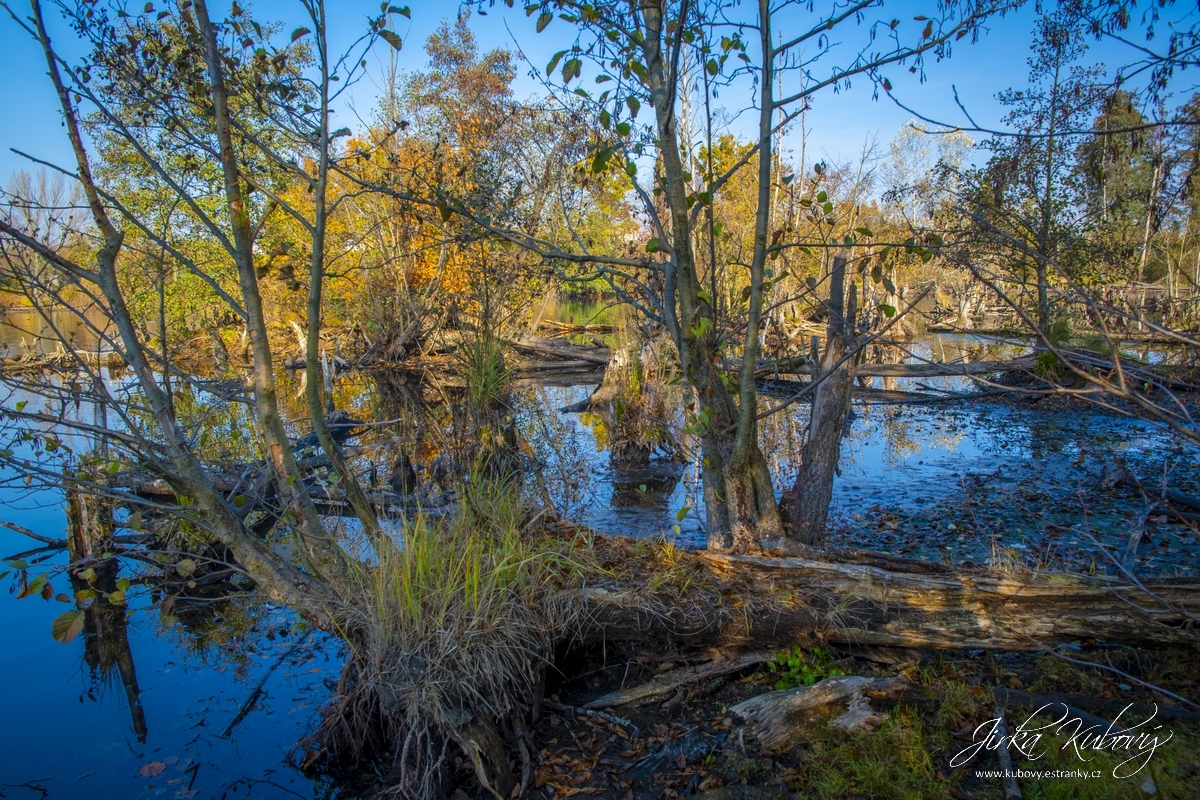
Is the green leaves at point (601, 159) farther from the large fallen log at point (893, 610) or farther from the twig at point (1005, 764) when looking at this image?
the twig at point (1005, 764)

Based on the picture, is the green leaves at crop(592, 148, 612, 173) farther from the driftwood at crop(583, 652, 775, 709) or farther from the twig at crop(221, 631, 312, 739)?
the twig at crop(221, 631, 312, 739)

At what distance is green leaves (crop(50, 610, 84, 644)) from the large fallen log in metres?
2.27

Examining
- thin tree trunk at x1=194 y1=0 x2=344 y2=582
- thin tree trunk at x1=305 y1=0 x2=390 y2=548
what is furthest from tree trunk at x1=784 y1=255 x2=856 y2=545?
thin tree trunk at x1=194 y1=0 x2=344 y2=582

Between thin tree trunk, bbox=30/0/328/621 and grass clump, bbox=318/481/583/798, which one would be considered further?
thin tree trunk, bbox=30/0/328/621

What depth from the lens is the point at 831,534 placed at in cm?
593

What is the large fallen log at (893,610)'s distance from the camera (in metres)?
3.43

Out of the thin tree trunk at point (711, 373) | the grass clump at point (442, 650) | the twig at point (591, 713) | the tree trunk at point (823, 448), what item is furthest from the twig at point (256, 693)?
the tree trunk at point (823, 448)

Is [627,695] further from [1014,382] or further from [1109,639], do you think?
[1014,382]

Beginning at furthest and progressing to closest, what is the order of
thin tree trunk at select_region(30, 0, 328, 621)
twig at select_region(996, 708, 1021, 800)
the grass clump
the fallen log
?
the fallen log < thin tree trunk at select_region(30, 0, 328, 621) < the grass clump < twig at select_region(996, 708, 1021, 800)

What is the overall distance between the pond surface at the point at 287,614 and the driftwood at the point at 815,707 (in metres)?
1.37

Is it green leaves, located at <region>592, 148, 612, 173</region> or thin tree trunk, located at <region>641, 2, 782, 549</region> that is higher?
green leaves, located at <region>592, 148, 612, 173</region>

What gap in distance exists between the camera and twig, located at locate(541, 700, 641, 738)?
11.4 feet

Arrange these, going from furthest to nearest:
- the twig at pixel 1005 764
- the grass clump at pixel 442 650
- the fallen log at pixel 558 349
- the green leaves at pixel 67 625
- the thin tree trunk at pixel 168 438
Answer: the fallen log at pixel 558 349
the thin tree trunk at pixel 168 438
the grass clump at pixel 442 650
the green leaves at pixel 67 625
the twig at pixel 1005 764

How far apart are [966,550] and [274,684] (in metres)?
4.97
